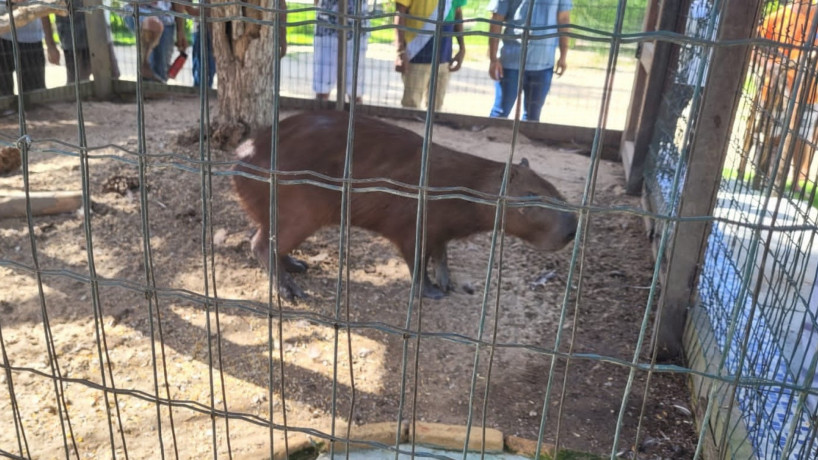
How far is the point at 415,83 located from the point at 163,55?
3175 millimetres

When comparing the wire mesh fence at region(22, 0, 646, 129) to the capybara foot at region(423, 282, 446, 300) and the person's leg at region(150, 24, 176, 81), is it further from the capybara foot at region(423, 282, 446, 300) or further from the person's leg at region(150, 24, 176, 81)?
the capybara foot at region(423, 282, 446, 300)

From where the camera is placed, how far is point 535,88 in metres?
7.23

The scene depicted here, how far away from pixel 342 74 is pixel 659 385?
199 inches

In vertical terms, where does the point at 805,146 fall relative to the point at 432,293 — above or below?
above

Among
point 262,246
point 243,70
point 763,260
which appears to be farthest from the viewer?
point 243,70

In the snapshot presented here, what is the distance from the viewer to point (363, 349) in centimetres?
354

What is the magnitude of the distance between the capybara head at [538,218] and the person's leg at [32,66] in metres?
5.84

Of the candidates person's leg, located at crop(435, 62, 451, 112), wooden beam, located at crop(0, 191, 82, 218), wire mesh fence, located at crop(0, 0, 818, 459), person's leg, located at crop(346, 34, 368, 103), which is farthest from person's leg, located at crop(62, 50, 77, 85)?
person's leg, located at crop(435, 62, 451, 112)

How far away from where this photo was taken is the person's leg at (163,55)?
8.32 metres

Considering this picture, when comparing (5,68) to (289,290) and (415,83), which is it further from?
(289,290)

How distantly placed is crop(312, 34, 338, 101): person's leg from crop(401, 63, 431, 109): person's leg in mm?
839

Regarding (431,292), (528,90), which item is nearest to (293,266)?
(431,292)

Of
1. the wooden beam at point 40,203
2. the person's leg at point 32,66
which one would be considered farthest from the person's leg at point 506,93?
the person's leg at point 32,66

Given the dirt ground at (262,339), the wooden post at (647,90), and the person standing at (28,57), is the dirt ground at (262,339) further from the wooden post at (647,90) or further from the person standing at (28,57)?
the person standing at (28,57)
